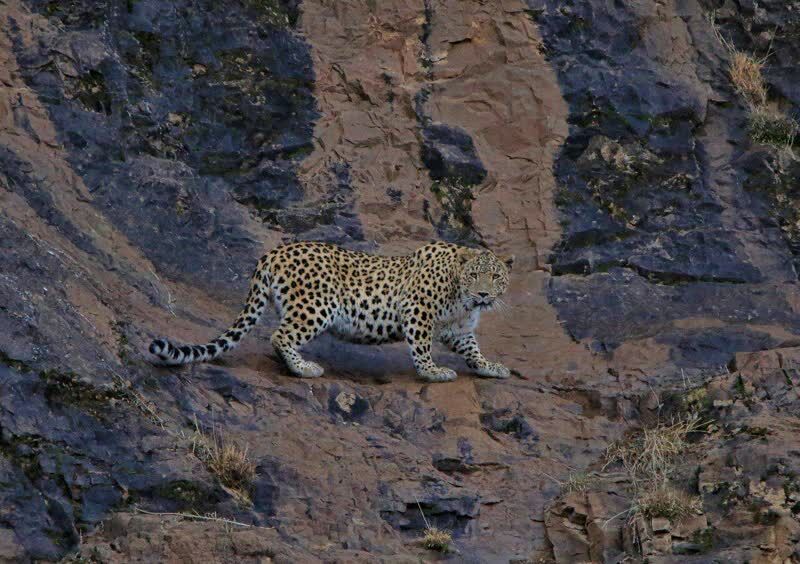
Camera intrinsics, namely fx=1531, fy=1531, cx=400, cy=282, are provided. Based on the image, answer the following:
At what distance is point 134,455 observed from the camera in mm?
12797

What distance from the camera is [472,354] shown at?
1636 centimetres

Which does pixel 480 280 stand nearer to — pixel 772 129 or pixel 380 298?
pixel 380 298

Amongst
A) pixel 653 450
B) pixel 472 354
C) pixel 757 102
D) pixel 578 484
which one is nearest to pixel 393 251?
pixel 472 354

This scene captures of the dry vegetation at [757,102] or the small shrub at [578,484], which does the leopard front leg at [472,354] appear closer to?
the small shrub at [578,484]

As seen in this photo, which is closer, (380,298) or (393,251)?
(380,298)

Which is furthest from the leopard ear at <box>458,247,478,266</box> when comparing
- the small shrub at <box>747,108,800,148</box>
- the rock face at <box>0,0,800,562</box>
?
the small shrub at <box>747,108,800,148</box>

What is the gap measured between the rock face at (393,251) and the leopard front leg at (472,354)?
19cm

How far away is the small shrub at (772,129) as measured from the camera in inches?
759

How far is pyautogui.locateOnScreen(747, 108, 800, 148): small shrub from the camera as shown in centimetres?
1928

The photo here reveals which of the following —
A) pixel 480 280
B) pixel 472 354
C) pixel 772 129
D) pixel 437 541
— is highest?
pixel 437 541

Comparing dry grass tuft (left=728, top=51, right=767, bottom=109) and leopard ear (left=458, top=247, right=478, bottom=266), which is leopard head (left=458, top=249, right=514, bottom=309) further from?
dry grass tuft (left=728, top=51, right=767, bottom=109)

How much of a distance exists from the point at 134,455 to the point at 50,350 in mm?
1192

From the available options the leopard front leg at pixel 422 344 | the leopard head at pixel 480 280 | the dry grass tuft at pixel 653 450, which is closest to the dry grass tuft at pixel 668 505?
the dry grass tuft at pixel 653 450

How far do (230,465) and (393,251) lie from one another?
6107mm
